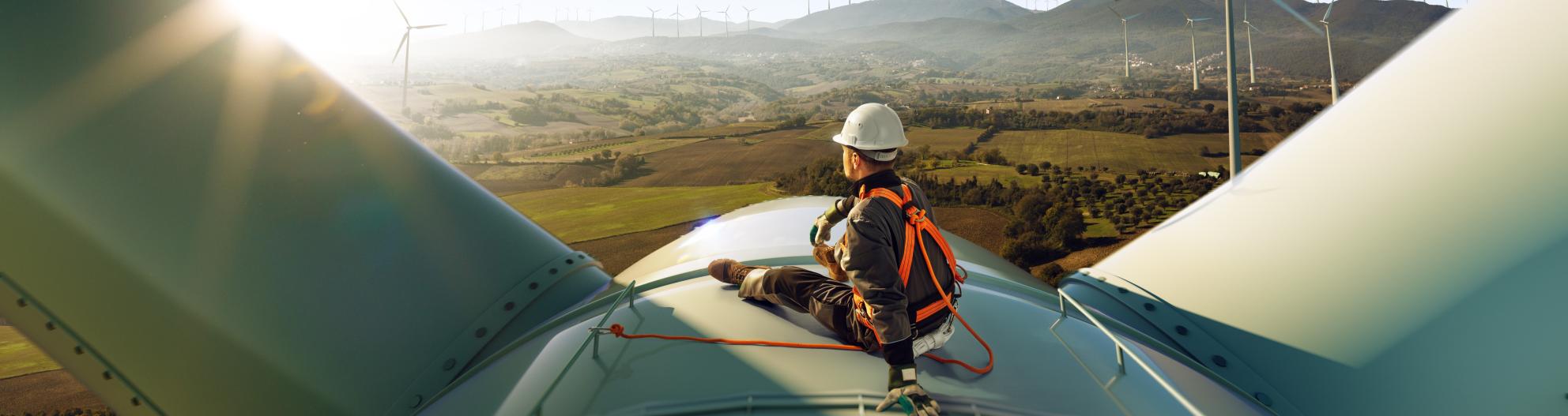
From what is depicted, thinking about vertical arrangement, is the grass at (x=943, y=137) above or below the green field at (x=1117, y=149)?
above

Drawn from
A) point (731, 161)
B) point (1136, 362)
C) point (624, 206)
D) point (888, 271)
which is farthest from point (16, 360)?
point (1136, 362)

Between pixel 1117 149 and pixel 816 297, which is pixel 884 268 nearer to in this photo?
pixel 816 297

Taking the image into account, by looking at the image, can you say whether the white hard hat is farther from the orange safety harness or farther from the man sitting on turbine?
the orange safety harness

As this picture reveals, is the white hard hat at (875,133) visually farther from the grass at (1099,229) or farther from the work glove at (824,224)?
the grass at (1099,229)

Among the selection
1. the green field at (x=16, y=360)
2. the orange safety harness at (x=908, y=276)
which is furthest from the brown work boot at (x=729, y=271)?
the green field at (x=16, y=360)

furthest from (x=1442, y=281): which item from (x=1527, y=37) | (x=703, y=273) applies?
(x=703, y=273)

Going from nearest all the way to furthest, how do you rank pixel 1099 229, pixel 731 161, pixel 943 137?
pixel 1099 229
pixel 731 161
pixel 943 137

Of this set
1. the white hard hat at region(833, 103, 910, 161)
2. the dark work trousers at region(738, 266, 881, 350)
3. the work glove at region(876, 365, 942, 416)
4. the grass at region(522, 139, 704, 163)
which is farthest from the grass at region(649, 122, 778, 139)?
the work glove at region(876, 365, 942, 416)

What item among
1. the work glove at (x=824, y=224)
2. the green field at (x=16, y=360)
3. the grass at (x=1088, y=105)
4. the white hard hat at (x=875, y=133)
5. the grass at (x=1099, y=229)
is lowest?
the green field at (x=16, y=360)
